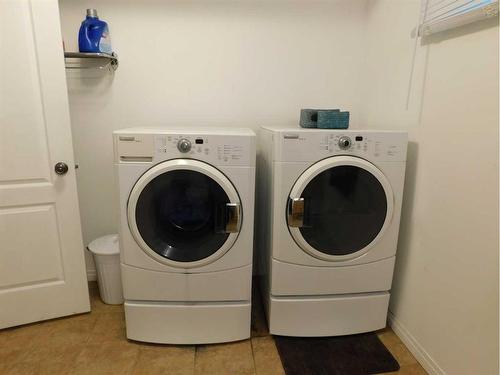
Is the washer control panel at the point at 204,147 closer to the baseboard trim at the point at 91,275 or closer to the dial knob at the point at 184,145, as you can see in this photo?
the dial knob at the point at 184,145

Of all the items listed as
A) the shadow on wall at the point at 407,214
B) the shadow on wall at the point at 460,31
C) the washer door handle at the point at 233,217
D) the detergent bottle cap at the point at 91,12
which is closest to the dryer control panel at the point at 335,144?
the shadow on wall at the point at 407,214

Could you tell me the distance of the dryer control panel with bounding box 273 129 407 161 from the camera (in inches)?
53.4

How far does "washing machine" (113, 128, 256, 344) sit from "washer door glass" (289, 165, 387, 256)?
0.94 ft

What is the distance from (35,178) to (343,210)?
153 cm

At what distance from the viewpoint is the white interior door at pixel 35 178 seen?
1434 mm

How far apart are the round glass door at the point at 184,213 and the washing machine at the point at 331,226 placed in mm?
239

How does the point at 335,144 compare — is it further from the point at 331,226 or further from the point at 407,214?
the point at 407,214

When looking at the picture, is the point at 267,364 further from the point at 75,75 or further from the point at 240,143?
the point at 75,75

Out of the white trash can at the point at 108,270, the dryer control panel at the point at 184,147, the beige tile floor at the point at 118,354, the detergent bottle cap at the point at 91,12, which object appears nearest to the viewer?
the dryer control panel at the point at 184,147

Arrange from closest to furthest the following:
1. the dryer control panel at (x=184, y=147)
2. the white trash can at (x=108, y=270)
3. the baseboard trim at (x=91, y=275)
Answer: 1. the dryer control panel at (x=184, y=147)
2. the white trash can at (x=108, y=270)
3. the baseboard trim at (x=91, y=275)

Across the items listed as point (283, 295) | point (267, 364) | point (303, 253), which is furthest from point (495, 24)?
point (267, 364)

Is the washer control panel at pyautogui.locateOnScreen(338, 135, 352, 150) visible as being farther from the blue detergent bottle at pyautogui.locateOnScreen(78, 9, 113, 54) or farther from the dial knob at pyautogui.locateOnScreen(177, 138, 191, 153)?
the blue detergent bottle at pyautogui.locateOnScreen(78, 9, 113, 54)

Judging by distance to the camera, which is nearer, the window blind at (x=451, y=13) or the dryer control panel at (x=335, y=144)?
the window blind at (x=451, y=13)

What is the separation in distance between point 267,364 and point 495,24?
64.6 inches
